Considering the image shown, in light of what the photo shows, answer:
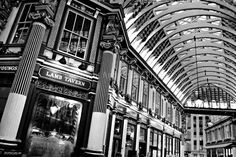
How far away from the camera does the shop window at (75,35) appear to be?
10.0 meters

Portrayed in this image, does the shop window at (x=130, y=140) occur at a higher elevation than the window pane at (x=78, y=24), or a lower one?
lower

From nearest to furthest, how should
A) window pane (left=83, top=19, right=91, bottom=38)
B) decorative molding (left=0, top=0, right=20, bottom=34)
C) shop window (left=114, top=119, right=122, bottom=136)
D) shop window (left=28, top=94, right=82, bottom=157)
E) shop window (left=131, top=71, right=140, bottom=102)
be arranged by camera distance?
shop window (left=28, top=94, right=82, bottom=157), decorative molding (left=0, top=0, right=20, bottom=34), window pane (left=83, top=19, right=91, bottom=38), shop window (left=114, top=119, right=122, bottom=136), shop window (left=131, top=71, right=140, bottom=102)

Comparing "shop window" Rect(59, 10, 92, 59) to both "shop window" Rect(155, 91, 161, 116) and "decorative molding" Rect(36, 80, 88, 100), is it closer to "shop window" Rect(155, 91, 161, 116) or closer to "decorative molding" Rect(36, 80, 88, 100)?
"decorative molding" Rect(36, 80, 88, 100)

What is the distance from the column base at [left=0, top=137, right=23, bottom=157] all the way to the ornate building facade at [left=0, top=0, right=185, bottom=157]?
31 mm

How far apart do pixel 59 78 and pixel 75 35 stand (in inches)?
106

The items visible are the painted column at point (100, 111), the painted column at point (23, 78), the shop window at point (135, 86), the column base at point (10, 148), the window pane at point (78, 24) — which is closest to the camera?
the column base at point (10, 148)

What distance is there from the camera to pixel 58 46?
963 centimetres

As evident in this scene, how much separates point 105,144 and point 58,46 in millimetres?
5820

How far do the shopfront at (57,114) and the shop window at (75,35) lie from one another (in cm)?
150

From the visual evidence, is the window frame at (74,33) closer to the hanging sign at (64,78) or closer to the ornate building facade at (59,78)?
the ornate building facade at (59,78)

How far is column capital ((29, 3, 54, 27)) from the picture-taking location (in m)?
8.79

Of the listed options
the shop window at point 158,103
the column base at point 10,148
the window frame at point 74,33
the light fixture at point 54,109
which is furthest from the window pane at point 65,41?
the shop window at point 158,103

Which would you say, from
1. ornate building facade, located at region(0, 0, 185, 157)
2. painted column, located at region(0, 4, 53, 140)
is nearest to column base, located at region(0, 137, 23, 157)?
ornate building facade, located at region(0, 0, 185, 157)

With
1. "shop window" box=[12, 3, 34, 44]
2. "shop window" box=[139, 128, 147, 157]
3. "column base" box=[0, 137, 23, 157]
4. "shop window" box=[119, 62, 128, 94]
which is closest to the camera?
"column base" box=[0, 137, 23, 157]
